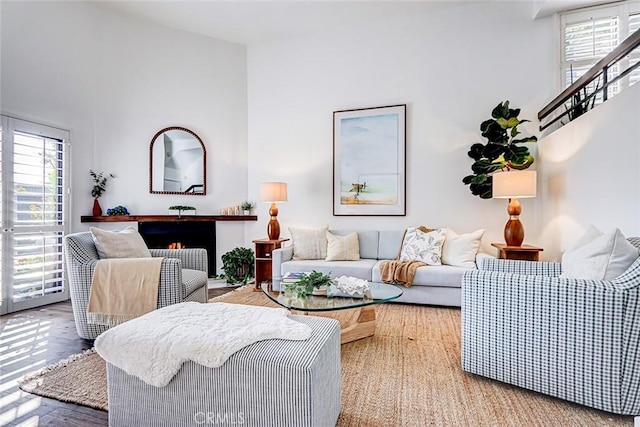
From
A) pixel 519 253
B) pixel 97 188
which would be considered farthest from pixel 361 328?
pixel 97 188

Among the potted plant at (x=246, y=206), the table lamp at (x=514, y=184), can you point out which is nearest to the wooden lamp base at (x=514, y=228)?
the table lamp at (x=514, y=184)

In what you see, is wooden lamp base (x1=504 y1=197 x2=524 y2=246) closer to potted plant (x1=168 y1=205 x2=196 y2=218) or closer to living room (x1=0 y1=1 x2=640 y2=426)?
living room (x1=0 y1=1 x2=640 y2=426)

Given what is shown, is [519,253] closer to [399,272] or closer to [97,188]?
[399,272]

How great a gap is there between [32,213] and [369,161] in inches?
153

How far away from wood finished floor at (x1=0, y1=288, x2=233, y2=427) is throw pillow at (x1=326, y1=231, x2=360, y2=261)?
8.19 ft

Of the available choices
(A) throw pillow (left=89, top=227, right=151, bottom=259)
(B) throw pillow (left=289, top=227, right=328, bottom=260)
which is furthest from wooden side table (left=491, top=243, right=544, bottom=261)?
(A) throw pillow (left=89, top=227, right=151, bottom=259)

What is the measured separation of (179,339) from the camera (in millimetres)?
1423

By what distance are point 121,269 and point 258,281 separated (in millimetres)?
2106

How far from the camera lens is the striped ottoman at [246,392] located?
126 cm

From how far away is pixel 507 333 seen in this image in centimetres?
185

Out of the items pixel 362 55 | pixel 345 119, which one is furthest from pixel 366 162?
pixel 362 55

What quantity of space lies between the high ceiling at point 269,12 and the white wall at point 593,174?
184 centimetres

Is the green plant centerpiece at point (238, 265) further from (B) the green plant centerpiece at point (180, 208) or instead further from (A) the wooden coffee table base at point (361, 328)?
(A) the wooden coffee table base at point (361, 328)

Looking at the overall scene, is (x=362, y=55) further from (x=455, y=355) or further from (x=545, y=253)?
(x=455, y=355)
